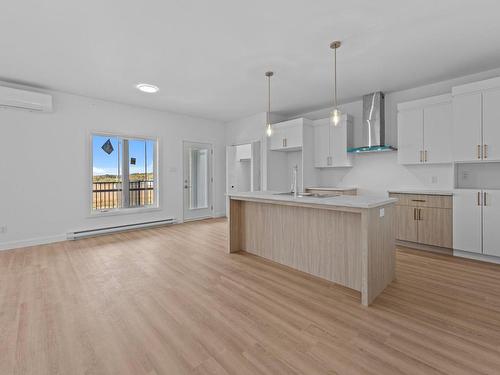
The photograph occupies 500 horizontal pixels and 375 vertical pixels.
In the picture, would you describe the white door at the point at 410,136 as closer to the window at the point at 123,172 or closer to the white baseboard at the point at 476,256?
the white baseboard at the point at 476,256

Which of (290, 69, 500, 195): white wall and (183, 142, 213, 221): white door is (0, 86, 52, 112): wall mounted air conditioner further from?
(290, 69, 500, 195): white wall

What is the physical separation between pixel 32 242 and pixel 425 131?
274 inches

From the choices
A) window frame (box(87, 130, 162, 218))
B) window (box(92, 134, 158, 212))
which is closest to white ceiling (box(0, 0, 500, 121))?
window frame (box(87, 130, 162, 218))

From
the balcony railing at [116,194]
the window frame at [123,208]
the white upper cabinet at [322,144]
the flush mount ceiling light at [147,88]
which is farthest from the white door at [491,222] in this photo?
the balcony railing at [116,194]

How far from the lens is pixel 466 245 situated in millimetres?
3475

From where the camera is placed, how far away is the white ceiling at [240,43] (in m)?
2.33

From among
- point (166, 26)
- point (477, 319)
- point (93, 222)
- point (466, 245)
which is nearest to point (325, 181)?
point (466, 245)

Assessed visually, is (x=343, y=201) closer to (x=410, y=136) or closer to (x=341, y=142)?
(x=410, y=136)

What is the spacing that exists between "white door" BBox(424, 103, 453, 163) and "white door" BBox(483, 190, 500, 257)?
750 mm

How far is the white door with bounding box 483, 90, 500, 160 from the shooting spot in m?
3.31

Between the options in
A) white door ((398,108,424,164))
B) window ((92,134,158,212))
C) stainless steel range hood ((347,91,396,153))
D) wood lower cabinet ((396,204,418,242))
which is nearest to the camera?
wood lower cabinet ((396,204,418,242))

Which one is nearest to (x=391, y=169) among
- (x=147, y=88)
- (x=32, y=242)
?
(x=147, y=88)

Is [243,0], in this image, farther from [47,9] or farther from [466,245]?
[466,245]

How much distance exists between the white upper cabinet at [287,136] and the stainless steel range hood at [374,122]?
1.26 m
